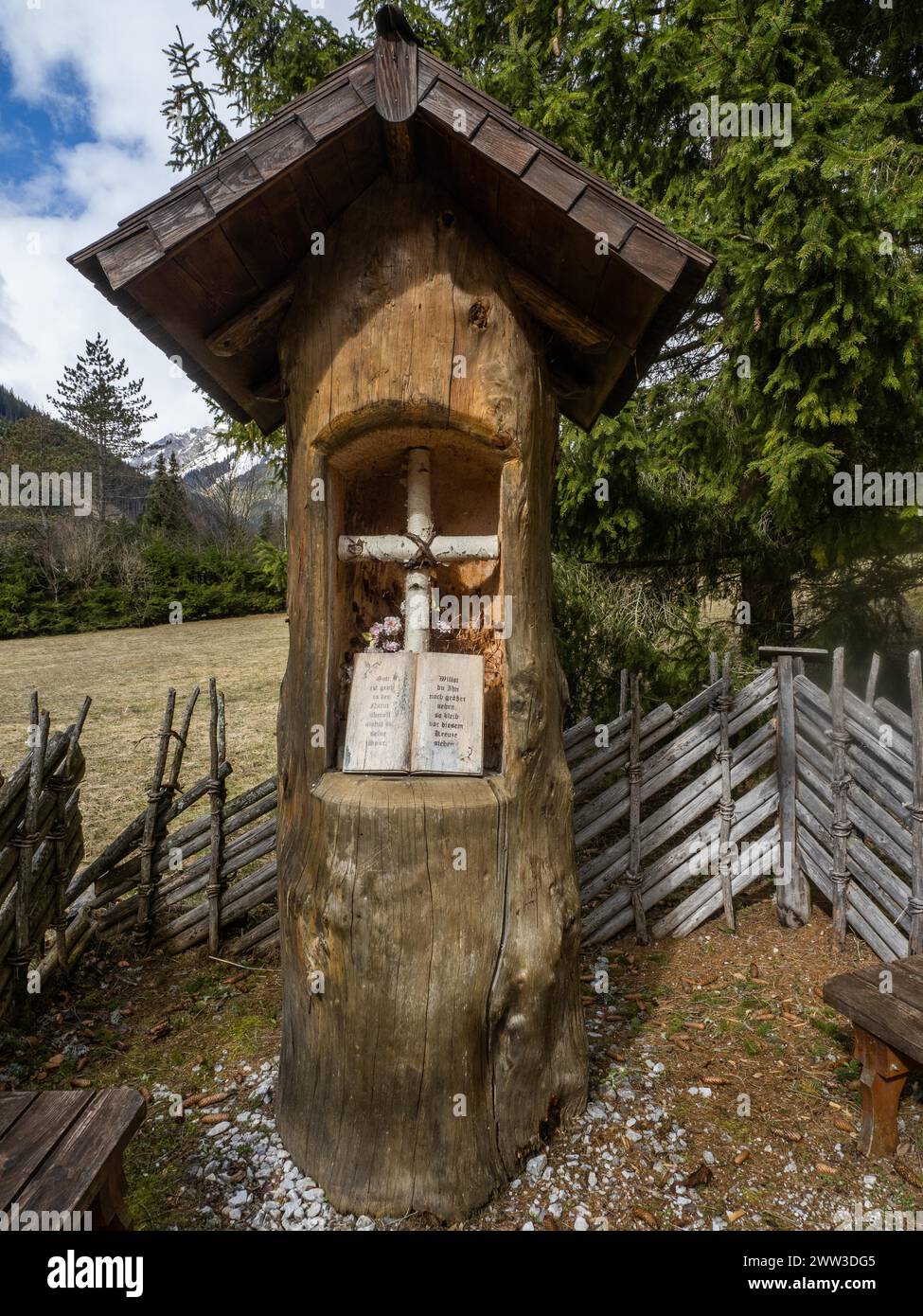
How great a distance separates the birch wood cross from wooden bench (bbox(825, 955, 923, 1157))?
2269 mm

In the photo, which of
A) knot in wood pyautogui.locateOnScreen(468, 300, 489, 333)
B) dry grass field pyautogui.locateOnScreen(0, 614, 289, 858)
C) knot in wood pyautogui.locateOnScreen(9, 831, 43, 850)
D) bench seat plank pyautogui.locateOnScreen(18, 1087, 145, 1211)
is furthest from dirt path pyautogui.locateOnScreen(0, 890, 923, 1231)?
knot in wood pyautogui.locateOnScreen(468, 300, 489, 333)

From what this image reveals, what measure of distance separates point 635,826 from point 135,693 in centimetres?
1068

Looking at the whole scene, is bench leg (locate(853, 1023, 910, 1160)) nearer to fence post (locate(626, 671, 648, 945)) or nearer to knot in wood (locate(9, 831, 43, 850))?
fence post (locate(626, 671, 648, 945))

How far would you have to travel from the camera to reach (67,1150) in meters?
2.00

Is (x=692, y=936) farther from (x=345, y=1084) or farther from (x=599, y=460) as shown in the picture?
(x=599, y=460)

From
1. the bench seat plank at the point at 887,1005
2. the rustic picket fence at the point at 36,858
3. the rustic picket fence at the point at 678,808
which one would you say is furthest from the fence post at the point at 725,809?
the rustic picket fence at the point at 36,858

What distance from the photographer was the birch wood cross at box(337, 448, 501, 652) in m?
3.00

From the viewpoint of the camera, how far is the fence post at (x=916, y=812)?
3521mm

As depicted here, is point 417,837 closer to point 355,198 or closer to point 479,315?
point 479,315

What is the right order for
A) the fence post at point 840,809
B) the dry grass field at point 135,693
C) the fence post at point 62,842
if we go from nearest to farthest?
the fence post at point 62,842
the fence post at point 840,809
the dry grass field at point 135,693

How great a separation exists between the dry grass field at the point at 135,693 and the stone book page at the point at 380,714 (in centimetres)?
347

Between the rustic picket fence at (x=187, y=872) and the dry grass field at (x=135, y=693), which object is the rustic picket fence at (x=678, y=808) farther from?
the dry grass field at (x=135, y=693)

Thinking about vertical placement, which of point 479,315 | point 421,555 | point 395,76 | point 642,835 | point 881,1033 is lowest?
point 881,1033

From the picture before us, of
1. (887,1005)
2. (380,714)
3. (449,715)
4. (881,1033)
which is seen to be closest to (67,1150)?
(380,714)
